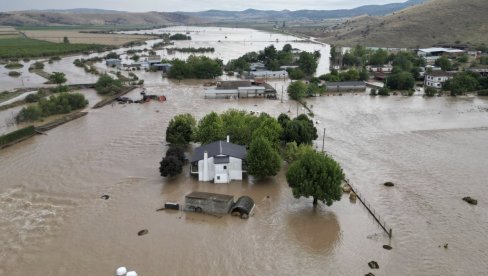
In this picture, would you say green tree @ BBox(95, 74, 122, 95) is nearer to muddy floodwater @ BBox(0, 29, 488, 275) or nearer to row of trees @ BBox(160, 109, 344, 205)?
muddy floodwater @ BBox(0, 29, 488, 275)

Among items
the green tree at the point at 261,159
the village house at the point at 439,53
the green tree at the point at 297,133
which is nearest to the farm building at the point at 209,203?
the green tree at the point at 261,159

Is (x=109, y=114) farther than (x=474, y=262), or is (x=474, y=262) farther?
(x=109, y=114)

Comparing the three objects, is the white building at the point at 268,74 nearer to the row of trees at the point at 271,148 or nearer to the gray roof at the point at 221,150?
the row of trees at the point at 271,148

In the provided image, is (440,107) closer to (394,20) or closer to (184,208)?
(184,208)

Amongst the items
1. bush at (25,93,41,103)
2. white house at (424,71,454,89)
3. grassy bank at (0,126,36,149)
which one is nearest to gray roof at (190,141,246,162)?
grassy bank at (0,126,36,149)

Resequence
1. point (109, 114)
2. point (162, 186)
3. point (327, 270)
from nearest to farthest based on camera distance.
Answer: point (327, 270) → point (162, 186) → point (109, 114)

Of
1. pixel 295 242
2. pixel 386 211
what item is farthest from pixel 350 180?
pixel 295 242
